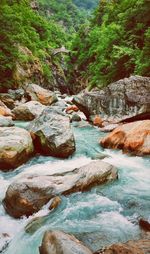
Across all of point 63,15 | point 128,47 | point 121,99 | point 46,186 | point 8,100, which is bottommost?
point 8,100

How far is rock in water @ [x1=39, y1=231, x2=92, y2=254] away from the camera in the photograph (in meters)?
4.07

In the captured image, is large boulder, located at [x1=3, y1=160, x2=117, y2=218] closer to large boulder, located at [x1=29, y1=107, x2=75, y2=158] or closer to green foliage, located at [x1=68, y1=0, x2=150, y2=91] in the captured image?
large boulder, located at [x1=29, y1=107, x2=75, y2=158]

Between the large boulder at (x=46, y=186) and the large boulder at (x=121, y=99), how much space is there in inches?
242

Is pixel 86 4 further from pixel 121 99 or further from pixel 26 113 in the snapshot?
pixel 121 99

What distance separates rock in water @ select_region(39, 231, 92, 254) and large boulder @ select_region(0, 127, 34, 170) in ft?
13.3

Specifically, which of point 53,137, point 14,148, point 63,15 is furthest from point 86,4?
point 14,148

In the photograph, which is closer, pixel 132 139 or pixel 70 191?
pixel 70 191

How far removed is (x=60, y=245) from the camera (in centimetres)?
414

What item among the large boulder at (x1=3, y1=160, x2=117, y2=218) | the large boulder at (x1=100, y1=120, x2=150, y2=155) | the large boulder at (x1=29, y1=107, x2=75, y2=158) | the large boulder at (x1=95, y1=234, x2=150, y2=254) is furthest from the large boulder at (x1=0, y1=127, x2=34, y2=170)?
the large boulder at (x1=95, y1=234, x2=150, y2=254)

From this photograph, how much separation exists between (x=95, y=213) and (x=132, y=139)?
4.15m

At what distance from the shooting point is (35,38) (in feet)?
112

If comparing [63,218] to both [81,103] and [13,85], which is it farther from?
[13,85]

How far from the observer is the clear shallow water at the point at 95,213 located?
511 cm

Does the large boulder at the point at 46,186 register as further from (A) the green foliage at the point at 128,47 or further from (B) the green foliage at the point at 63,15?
(B) the green foliage at the point at 63,15
